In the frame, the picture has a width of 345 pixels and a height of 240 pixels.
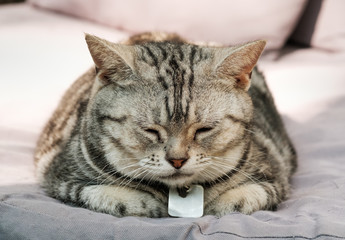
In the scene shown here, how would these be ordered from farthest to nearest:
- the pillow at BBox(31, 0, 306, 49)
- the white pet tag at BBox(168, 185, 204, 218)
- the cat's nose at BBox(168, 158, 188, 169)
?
1. the pillow at BBox(31, 0, 306, 49)
2. the white pet tag at BBox(168, 185, 204, 218)
3. the cat's nose at BBox(168, 158, 188, 169)

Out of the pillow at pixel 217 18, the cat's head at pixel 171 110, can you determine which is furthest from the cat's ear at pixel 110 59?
the pillow at pixel 217 18

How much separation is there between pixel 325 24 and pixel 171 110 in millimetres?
1504

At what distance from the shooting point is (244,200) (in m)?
1.35

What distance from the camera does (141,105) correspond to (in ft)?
4.16

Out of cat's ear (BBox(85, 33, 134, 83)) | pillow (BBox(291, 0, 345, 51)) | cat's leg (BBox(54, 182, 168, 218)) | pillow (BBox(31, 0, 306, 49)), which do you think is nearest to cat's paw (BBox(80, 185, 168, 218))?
cat's leg (BBox(54, 182, 168, 218))

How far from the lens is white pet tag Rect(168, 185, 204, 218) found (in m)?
1.33

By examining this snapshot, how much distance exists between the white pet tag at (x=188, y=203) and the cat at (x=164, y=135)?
2 cm

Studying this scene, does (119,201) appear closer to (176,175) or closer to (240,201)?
(176,175)

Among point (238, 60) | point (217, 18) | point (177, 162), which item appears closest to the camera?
point (177, 162)

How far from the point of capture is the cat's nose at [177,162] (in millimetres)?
1223

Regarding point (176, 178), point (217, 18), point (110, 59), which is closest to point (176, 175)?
point (176, 178)

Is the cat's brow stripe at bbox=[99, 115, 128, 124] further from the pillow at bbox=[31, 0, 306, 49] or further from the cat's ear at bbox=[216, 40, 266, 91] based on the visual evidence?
the pillow at bbox=[31, 0, 306, 49]

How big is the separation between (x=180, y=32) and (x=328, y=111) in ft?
2.66

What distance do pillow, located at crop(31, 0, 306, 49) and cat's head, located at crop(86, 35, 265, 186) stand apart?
111cm
